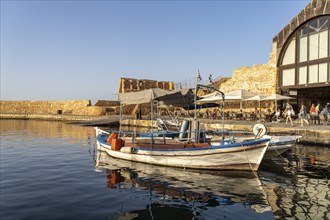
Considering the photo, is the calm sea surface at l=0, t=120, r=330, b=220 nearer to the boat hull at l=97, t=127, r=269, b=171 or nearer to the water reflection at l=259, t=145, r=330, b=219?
the water reflection at l=259, t=145, r=330, b=219

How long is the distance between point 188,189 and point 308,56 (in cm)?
2249

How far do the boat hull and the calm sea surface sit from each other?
1.15 feet

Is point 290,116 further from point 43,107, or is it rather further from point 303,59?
point 43,107

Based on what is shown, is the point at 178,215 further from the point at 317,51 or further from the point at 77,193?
the point at 317,51

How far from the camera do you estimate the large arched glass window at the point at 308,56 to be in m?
24.2

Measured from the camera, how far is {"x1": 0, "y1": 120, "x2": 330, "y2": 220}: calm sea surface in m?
6.52

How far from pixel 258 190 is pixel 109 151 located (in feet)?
26.1

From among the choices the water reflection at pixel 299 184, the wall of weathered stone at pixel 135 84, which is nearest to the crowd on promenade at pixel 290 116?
the water reflection at pixel 299 184

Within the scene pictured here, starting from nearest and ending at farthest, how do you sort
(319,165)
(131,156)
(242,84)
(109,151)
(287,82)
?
(319,165) < (131,156) < (109,151) < (287,82) < (242,84)

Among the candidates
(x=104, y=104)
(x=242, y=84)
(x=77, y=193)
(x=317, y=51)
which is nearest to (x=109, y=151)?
(x=77, y=193)

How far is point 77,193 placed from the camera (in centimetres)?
800

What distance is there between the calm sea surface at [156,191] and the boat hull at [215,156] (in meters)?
0.35

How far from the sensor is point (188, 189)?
8469 millimetres

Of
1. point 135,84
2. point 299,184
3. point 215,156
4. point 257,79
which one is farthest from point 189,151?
point 135,84
